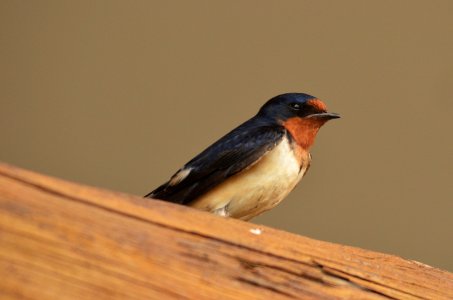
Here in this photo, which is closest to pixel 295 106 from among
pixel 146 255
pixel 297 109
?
pixel 297 109

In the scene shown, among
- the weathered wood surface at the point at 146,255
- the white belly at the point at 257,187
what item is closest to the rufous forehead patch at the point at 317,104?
the white belly at the point at 257,187

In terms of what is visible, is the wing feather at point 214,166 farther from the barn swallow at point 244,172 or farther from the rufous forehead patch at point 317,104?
the rufous forehead patch at point 317,104

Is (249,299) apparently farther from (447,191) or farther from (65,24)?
(447,191)

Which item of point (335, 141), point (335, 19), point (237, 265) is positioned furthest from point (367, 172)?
point (237, 265)

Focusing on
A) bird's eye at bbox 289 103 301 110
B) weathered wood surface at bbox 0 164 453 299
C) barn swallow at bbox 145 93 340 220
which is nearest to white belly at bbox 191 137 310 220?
barn swallow at bbox 145 93 340 220

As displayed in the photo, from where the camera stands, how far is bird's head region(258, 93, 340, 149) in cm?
161

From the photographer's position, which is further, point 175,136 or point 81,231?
point 175,136

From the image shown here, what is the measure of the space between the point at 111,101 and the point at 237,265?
1.02 meters

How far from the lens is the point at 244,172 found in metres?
1.46

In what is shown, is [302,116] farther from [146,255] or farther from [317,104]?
[146,255]

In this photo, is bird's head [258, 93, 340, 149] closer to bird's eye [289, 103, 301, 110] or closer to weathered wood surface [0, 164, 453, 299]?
bird's eye [289, 103, 301, 110]

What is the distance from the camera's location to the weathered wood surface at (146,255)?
0.82 meters

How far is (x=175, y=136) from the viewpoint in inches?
78.9

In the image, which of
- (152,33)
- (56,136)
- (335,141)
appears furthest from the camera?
(335,141)
